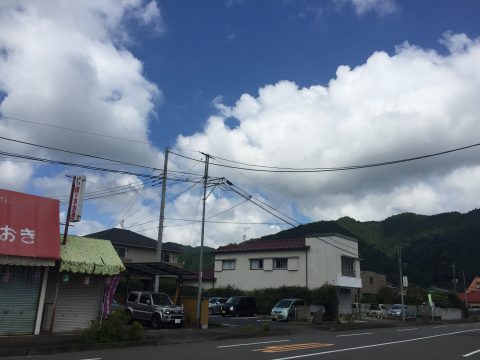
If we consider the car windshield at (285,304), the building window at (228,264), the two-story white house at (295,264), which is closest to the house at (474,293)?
the two-story white house at (295,264)

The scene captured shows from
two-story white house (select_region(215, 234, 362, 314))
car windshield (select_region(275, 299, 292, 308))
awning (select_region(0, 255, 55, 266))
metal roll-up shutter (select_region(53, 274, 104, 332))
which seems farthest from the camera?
two-story white house (select_region(215, 234, 362, 314))

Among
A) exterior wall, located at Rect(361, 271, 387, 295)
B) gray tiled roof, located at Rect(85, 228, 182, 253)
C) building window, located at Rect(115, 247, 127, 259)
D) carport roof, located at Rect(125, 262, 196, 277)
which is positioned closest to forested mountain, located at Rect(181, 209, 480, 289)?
exterior wall, located at Rect(361, 271, 387, 295)

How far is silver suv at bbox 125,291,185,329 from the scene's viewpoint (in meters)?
21.9

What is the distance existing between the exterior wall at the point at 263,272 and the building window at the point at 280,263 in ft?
0.93

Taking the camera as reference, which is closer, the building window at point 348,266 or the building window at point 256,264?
the building window at point 348,266

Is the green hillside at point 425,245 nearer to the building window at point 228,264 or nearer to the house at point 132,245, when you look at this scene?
the building window at point 228,264

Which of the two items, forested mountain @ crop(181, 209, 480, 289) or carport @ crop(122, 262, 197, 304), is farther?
forested mountain @ crop(181, 209, 480, 289)

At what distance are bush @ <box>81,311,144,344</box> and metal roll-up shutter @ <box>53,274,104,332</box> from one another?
3371 millimetres

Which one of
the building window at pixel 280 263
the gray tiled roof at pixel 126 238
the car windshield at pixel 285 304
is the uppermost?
the gray tiled roof at pixel 126 238

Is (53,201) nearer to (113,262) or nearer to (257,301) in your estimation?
(113,262)

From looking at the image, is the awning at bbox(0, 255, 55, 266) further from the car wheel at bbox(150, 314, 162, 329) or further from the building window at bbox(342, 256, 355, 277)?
the building window at bbox(342, 256, 355, 277)

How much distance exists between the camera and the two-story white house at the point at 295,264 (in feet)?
132

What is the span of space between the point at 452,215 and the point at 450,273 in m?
11.7

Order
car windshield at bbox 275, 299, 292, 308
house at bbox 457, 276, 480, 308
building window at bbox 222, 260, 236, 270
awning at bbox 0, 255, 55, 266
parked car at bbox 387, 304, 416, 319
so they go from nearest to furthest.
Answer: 1. awning at bbox 0, 255, 55, 266
2. car windshield at bbox 275, 299, 292, 308
3. building window at bbox 222, 260, 236, 270
4. parked car at bbox 387, 304, 416, 319
5. house at bbox 457, 276, 480, 308
